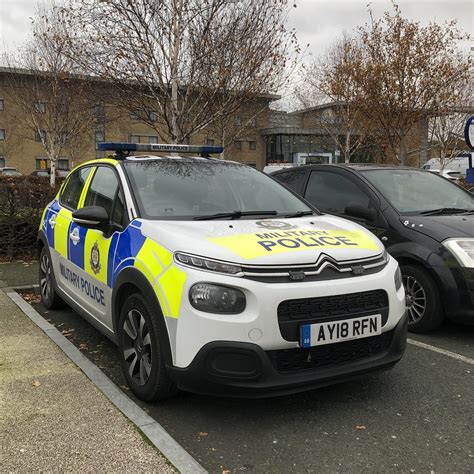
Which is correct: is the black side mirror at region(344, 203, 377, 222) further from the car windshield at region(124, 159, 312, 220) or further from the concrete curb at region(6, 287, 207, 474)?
the concrete curb at region(6, 287, 207, 474)

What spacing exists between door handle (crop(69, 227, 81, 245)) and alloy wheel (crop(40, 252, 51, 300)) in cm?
95

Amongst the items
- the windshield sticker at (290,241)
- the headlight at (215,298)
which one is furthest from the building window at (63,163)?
the headlight at (215,298)

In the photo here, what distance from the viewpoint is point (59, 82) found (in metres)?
18.8

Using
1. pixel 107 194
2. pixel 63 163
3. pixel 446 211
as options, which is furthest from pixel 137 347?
pixel 63 163

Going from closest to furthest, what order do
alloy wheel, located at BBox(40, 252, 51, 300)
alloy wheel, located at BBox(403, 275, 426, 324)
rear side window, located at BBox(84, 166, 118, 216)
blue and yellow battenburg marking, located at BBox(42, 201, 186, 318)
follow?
blue and yellow battenburg marking, located at BBox(42, 201, 186, 318) → rear side window, located at BBox(84, 166, 118, 216) → alloy wheel, located at BBox(403, 275, 426, 324) → alloy wheel, located at BBox(40, 252, 51, 300)

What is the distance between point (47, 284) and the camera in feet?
17.7

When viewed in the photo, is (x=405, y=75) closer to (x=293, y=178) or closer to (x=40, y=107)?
(x=293, y=178)

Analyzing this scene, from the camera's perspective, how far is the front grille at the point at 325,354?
2824mm

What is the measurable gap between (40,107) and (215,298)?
74.2 ft

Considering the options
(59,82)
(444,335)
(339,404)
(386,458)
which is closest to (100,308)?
(339,404)

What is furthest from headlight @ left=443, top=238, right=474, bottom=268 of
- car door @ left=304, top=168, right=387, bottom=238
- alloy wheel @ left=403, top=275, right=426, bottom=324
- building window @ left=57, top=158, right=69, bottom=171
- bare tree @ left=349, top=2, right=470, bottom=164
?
building window @ left=57, top=158, right=69, bottom=171

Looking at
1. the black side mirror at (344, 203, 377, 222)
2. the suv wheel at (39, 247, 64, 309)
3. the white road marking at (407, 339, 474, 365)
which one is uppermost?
the black side mirror at (344, 203, 377, 222)

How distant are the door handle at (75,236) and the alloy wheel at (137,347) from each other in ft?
3.92

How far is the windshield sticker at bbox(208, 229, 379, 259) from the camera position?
115 inches
